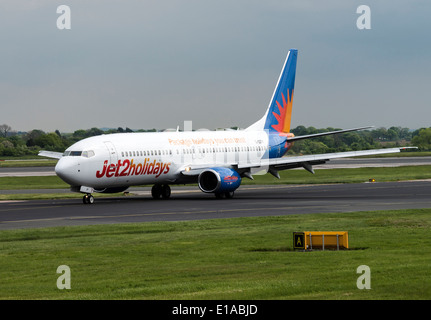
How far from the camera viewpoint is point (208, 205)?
50.1 meters

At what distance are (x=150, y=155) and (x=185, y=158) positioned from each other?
3834mm

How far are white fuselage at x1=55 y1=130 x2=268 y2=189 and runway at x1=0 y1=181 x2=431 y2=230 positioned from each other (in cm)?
172

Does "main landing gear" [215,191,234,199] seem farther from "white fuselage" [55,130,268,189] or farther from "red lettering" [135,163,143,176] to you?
"red lettering" [135,163,143,176]

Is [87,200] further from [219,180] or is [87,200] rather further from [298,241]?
[298,241]

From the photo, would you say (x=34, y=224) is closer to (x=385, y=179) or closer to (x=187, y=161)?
(x=187, y=161)

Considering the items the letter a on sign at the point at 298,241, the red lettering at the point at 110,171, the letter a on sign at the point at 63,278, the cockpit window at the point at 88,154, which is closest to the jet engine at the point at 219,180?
the red lettering at the point at 110,171

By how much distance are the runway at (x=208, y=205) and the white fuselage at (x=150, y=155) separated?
1.72m

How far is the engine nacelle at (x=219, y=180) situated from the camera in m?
54.4

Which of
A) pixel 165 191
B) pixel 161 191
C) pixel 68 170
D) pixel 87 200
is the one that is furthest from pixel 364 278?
pixel 161 191

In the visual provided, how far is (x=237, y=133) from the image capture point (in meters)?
63.5

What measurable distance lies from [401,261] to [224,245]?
7.46 metres

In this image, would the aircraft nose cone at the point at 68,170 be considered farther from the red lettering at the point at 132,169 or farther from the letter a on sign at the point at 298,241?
the letter a on sign at the point at 298,241

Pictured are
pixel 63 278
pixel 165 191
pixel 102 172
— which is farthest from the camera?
pixel 165 191

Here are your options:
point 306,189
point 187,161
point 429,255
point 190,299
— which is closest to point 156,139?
point 187,161
